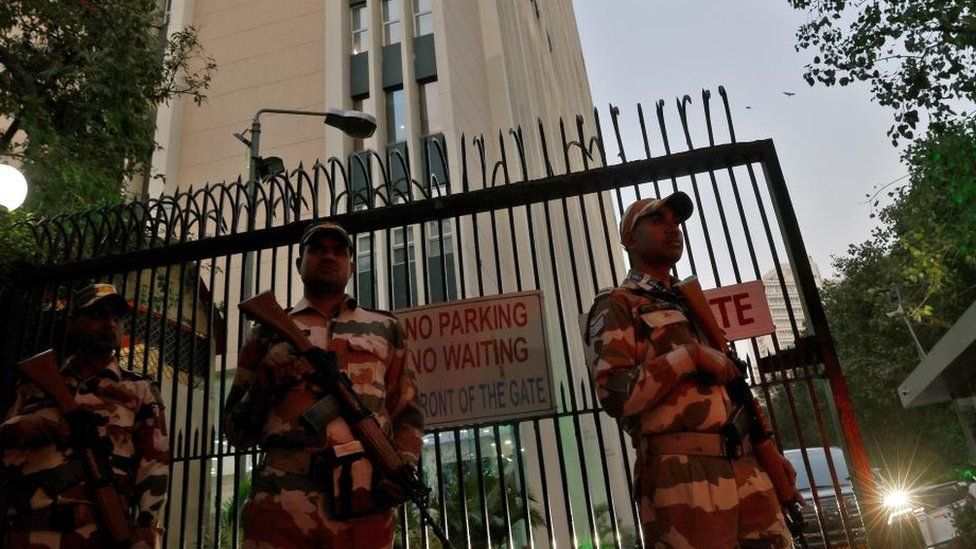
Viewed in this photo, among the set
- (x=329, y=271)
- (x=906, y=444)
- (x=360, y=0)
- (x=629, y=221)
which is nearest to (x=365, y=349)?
(x=329, y=271)

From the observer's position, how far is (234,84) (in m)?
19.4

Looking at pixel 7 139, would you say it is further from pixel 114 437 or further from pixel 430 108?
pixel 430 108

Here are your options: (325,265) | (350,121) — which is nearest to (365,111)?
(350,121)

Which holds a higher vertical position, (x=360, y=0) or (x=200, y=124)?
(x=360, y=0)

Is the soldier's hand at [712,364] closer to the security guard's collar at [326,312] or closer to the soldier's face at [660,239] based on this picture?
the soldier's face at [660,239]

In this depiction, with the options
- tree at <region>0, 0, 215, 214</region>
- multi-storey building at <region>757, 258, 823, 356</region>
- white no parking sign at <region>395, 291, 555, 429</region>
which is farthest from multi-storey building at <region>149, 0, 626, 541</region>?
white no parking sign at <region>395, 291, 555, 429</region>

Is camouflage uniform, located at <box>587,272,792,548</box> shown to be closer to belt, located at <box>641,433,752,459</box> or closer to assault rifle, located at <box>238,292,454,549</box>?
belt, located at <box>641,433,752,459</box>

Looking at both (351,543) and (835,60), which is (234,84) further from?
(351,543)

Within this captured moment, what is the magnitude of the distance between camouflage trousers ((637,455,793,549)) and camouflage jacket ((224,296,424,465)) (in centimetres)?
89

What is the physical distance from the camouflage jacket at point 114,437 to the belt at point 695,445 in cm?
223

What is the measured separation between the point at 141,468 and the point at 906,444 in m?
38.2

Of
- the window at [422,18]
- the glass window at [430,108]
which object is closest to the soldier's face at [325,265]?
the glass window at [430,108]

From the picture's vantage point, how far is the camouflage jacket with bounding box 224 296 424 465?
2.22 metres

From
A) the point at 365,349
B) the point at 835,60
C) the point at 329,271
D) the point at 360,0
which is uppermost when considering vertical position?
the point at 360,0
